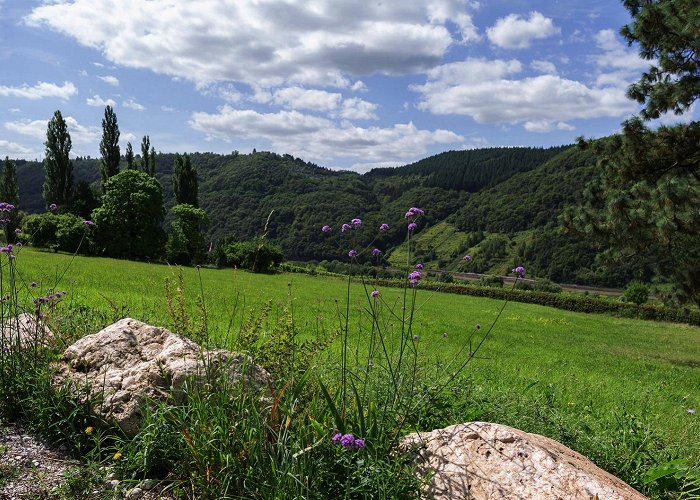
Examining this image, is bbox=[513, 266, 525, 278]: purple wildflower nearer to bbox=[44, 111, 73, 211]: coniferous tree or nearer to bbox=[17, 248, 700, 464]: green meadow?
bbox=[17, 248, 700, 464]: green meadow

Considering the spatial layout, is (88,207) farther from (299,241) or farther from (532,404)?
(532,404)

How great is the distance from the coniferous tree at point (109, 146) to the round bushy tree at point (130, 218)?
648cm

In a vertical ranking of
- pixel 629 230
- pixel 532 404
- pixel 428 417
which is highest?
pixel 629 230

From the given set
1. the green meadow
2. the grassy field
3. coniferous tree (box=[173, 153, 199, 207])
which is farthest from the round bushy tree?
the grassy field

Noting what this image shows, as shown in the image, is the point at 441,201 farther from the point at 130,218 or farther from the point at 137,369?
the point at 137,369

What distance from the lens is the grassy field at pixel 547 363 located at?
184 inches

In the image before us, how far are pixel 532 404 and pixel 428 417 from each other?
201cm

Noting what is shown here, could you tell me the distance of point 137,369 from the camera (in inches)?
158

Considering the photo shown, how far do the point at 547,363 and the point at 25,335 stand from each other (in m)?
12.4

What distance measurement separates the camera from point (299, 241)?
95.5 m

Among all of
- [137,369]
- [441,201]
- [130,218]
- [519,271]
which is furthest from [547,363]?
[441,201]

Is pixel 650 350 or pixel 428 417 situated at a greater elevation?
pixel 428 417

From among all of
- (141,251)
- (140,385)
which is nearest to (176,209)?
(141,251)

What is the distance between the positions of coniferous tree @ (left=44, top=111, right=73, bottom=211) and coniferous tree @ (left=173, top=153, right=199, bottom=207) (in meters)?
11.5
